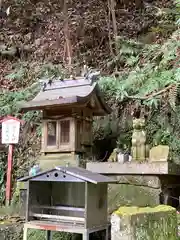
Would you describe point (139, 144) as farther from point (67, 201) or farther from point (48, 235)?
point (48, 235)

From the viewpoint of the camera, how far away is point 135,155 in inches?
207

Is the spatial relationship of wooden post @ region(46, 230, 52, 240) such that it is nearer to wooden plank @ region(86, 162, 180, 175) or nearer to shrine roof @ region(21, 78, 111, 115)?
wooden plank @ region(86, 162, 180, 175)

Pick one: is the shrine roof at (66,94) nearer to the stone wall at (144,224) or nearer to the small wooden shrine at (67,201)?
the small wooden shrine at (67,201)

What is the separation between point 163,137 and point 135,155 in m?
1.10

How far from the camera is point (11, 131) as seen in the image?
6.73m

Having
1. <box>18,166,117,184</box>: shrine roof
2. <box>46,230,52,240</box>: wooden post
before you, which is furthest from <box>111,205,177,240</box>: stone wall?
<box>46,230,52,240</box>: wooden post

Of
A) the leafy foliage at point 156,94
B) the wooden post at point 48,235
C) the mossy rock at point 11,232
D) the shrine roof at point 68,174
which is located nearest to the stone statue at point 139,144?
the leafy foliage at point 156,94

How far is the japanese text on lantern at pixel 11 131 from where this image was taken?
6.69 m

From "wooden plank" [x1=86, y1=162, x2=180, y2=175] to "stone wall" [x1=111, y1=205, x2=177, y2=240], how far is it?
6.09 ft

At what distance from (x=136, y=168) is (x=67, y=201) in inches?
46.7

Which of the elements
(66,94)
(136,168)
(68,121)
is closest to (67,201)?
(136,168)

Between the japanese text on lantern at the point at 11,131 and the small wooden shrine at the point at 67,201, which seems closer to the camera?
the small wooden shrine at the point at 67,201

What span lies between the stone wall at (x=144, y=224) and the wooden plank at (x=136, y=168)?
6.09 ft

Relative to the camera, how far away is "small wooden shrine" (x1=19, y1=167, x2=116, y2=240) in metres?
4.09
